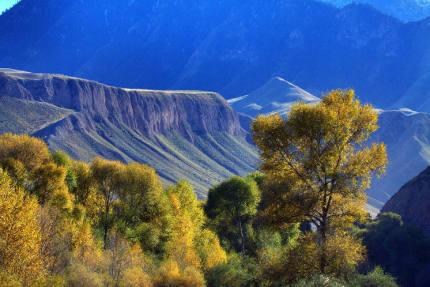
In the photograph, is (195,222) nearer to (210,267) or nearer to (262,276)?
(210,267)

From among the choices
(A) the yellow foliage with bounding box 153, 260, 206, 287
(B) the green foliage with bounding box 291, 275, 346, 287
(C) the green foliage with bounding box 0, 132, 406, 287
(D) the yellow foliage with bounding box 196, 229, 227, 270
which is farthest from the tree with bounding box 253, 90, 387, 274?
(D) the yellow foliage with bounding box 196, 229, 227, 270

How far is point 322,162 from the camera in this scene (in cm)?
3228

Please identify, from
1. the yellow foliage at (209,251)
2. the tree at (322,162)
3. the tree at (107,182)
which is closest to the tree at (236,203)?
the yellow foliage at (209,251)

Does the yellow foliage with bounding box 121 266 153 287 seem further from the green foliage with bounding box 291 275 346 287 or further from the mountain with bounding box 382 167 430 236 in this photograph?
the mountain with bounding box 382 167 430 236

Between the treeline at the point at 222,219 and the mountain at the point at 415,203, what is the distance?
14.8m

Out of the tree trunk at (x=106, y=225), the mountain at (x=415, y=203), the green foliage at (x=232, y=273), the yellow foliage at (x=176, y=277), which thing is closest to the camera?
the green foliage at (x=232, y=273)

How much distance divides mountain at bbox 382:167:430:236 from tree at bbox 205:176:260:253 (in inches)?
1952

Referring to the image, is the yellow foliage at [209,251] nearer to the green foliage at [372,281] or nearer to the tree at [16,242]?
the tree at [16,242]

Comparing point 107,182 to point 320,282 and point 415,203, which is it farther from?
point 415,203

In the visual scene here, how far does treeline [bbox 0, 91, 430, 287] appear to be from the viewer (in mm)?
32344

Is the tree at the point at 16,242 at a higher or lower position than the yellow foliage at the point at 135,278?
higher

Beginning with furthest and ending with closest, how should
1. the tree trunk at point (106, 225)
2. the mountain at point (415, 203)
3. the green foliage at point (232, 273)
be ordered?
the mountain at point (415, 203), the tree trunk at point (106, 225), the green foliage at point (232, 273)

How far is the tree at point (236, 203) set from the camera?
291ft

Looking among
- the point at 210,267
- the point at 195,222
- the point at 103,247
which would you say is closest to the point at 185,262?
the point at 210,267
